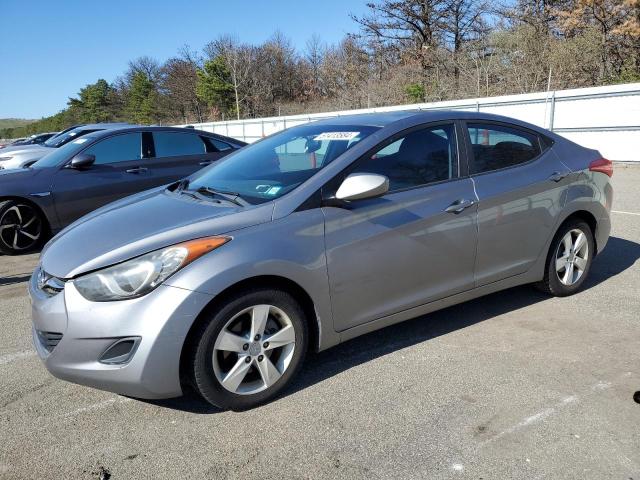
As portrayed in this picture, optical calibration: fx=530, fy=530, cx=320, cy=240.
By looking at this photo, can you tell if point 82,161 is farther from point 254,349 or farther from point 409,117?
point 254,349

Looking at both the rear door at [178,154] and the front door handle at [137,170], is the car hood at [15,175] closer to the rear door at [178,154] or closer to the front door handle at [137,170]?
the front door handle at [137,170]

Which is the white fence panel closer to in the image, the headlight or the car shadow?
the car shadow

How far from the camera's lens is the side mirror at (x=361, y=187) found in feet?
10.0

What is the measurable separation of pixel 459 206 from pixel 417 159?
425 mm

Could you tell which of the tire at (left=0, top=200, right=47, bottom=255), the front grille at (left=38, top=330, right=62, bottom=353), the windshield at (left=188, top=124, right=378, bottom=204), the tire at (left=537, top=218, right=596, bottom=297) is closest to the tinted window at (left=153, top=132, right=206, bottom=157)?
the tire at (left=0, top=200, right=47, bottom=255)

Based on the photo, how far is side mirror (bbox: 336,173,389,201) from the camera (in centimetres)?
305

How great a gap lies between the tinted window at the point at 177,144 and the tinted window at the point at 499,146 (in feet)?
16.4

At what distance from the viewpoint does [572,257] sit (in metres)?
4.44

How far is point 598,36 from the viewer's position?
20688mm

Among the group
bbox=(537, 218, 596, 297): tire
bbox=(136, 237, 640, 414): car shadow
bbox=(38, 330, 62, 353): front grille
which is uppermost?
bbox=(38, 330, 62, 353): front grille

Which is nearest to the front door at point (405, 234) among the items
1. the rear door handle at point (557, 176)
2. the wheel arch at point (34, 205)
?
the rear door handle at point (557, 176)

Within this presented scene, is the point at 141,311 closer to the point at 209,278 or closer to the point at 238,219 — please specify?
the point at 209,278

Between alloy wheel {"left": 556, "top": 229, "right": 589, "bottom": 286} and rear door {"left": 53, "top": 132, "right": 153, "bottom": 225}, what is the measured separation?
539 centimetres

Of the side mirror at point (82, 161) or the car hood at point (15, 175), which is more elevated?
the side mirror at point (82, 161)
